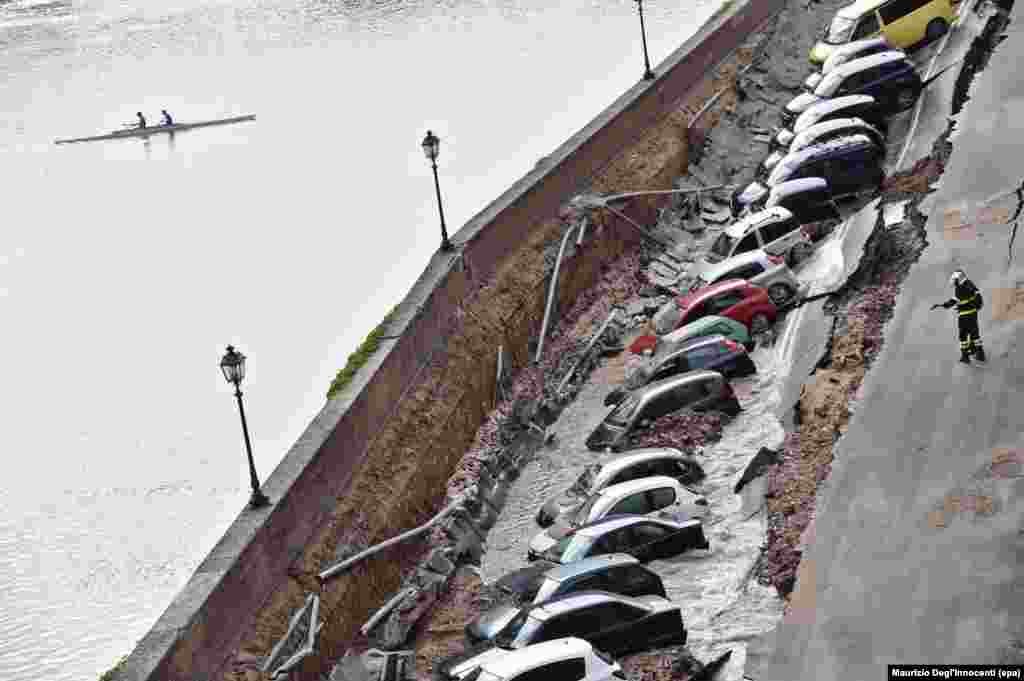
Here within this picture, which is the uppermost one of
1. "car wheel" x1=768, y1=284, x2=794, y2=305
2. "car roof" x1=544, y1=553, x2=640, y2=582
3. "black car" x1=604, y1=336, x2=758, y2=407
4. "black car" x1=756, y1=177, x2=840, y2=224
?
"black car" x1=756, y1=177, x2=840, y2=224

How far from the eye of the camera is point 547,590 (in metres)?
20.9

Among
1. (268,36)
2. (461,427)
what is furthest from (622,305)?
(268,36)

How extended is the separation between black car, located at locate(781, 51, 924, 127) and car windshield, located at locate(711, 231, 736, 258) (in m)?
5.68

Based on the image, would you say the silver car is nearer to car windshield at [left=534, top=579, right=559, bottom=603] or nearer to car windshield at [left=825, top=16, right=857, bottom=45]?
car windshield at [left=534, top=579, right=559, bottom=603]

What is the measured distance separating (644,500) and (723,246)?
1037 cm

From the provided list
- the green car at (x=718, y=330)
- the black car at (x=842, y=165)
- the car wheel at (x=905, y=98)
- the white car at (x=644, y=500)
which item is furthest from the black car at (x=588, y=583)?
the car wheel at (x=905, y=98)

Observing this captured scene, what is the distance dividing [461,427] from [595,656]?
10373 mm

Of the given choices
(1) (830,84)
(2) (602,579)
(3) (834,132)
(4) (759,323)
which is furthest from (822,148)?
(2) (602,579)

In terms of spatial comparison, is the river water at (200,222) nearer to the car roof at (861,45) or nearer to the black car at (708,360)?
the black car at (708,360)

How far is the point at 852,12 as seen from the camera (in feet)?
133

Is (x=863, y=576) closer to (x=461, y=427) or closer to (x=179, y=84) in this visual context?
(x=461, y=427)

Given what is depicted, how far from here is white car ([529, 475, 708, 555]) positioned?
22875mm

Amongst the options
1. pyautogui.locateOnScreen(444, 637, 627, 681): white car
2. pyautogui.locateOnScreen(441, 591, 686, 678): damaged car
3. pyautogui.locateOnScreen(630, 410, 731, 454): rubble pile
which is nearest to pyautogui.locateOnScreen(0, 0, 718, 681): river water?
pyautogui.locateOnScreen(630, 410, 731, 454): rubble pile

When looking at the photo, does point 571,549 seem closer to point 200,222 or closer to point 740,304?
point 740,304
